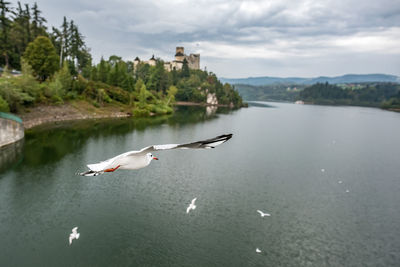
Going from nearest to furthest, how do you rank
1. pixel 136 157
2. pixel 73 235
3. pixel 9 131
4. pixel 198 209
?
pixel 136 157
pixel 73 235
pixel 198 209
pixel 9 131

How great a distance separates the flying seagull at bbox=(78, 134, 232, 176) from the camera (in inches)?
137

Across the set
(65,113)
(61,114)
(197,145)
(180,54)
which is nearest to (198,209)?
(197,145)

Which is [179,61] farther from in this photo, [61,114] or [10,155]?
[10,155]

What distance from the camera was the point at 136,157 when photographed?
416 cm

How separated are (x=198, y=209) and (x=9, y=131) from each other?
1107 inches

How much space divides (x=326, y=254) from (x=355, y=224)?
18.0ft

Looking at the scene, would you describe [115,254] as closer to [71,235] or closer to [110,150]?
[71,235]

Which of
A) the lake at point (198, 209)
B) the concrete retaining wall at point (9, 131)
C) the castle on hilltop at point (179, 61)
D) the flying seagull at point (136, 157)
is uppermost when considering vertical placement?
the castle on hilltop at point (179, 61)

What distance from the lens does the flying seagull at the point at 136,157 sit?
3.48 m

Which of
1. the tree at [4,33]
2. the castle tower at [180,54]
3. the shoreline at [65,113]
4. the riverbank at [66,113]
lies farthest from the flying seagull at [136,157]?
the castle tower at [180,54]

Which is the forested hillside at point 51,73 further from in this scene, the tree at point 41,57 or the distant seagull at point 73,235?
the distant seagull at point 73,235

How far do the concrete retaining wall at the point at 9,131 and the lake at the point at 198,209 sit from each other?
1.82 meters

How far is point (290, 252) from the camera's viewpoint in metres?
16.0

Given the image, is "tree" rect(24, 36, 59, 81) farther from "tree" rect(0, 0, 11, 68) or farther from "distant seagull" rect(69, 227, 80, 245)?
"distant seagull" rect(69, 227, 80, 245)
